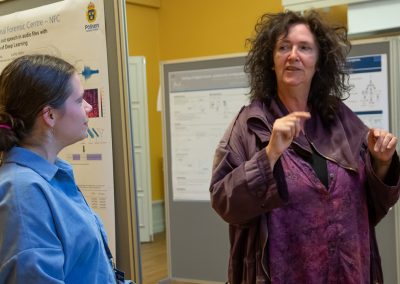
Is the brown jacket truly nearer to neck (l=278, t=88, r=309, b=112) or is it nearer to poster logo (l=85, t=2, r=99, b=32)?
neck (l=278, t=88, r=309, b=112)

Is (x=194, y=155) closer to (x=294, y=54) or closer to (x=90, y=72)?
(x=90, y=72)

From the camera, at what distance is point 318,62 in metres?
1.47

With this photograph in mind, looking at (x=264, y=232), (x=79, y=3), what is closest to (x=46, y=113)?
(x=264, y=232)

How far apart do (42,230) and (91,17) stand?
41.1 inches

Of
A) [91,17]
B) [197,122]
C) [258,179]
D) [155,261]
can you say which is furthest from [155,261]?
[258,179]

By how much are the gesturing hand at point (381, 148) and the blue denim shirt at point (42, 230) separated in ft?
2.50

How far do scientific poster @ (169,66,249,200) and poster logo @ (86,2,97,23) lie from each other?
151 cm

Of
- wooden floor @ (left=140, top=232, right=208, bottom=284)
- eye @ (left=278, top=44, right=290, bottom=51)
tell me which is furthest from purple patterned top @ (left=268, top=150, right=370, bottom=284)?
wooden floor @ (left=140, top=232, right=208, bottom=284)

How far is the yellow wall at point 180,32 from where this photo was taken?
5.65m

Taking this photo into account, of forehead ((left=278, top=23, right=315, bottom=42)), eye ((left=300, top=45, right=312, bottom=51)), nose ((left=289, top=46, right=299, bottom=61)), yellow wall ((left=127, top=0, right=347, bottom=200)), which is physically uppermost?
yellow wall ((left=127, top=0, right=347, bottom=200))

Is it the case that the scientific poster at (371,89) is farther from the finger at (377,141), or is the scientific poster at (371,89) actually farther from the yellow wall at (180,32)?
the yellow wall at (180,32)

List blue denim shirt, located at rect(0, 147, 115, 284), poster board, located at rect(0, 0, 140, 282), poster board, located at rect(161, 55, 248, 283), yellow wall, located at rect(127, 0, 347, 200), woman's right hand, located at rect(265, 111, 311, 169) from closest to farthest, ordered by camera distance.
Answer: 1. blue denim shirt, located at rect(0, 147, 115, 284)
2. woman's right hand, located at rect(265, 111, 311, 169)
3. poster board, located at rect(0, 0, 140, 282)
4. poster board, located at rect(161, 55, 248, 283)
5. yellow wall, located at rect(127, 0, 347, 200)

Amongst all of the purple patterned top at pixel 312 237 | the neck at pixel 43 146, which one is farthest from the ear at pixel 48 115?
the purple patterned top at pixel 312 237

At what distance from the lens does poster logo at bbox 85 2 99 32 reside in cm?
180
